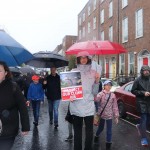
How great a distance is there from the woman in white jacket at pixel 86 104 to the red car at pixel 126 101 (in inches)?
180

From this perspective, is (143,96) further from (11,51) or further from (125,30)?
(125,30)

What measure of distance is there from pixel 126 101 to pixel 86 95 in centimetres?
520

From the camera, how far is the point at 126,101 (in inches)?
410

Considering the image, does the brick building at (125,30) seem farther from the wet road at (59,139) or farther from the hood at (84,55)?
the hood at (84,55)

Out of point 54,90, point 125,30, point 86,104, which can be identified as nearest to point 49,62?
point 54,90

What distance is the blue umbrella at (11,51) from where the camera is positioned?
4417mm

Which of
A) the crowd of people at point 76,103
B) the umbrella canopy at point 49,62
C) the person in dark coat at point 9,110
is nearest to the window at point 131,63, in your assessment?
the umbrella canopy at point 49,62

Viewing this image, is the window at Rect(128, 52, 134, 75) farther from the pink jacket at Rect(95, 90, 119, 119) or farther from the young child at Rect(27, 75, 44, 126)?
the pink jacket at Rect(95, 90, 119, 119)

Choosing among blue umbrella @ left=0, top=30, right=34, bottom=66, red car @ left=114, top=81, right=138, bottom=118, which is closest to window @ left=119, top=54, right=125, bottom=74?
red car @ left=114, top=81, right=138, bottom=118

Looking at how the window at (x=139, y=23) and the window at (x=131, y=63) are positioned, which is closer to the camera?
the window at (x=139, y=23)

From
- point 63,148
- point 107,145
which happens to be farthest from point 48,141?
point 107,145

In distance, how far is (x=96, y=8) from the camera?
41750mm

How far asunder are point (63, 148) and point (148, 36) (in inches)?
726

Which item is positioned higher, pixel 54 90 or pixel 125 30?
pixel 125 30
